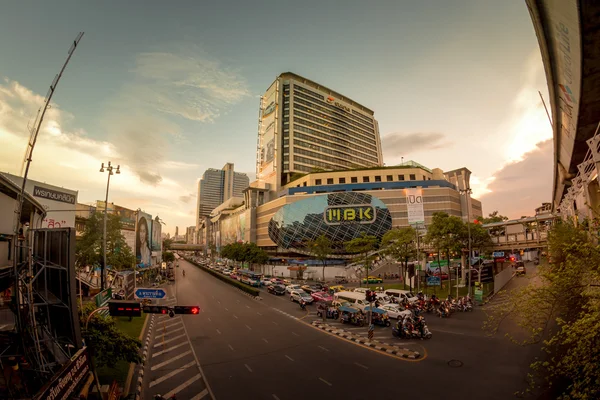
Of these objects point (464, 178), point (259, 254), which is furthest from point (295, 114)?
point (464, 178)

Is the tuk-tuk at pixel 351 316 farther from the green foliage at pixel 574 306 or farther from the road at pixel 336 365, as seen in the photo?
the green foliage at pixel 574 306

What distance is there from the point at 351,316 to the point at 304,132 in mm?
99143

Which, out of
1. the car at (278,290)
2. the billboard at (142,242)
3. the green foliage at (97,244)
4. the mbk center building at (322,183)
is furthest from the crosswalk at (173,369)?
the mbk center building at (322,183)

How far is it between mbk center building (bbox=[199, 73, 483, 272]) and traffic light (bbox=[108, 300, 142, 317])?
6641cm

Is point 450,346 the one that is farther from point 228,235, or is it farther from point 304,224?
point 228,235

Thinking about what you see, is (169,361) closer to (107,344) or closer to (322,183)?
(107,344)

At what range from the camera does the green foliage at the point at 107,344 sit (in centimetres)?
1454

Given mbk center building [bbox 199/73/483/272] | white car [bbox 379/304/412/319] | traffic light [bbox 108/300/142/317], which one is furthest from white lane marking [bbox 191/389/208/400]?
mbk center building [bbox 199/73/483/272]

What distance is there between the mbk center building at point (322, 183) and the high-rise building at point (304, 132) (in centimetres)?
40

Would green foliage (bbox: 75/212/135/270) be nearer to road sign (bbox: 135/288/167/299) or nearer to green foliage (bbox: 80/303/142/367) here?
road sign (bbox: 135/288/167/299)

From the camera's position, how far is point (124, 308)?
19984 mm

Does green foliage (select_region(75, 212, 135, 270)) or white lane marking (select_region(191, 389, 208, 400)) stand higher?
green foliage (select_region(75, 212, 135, 270))

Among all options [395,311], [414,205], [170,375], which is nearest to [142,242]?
[170,375]

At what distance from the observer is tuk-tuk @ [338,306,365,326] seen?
28.0 metres
